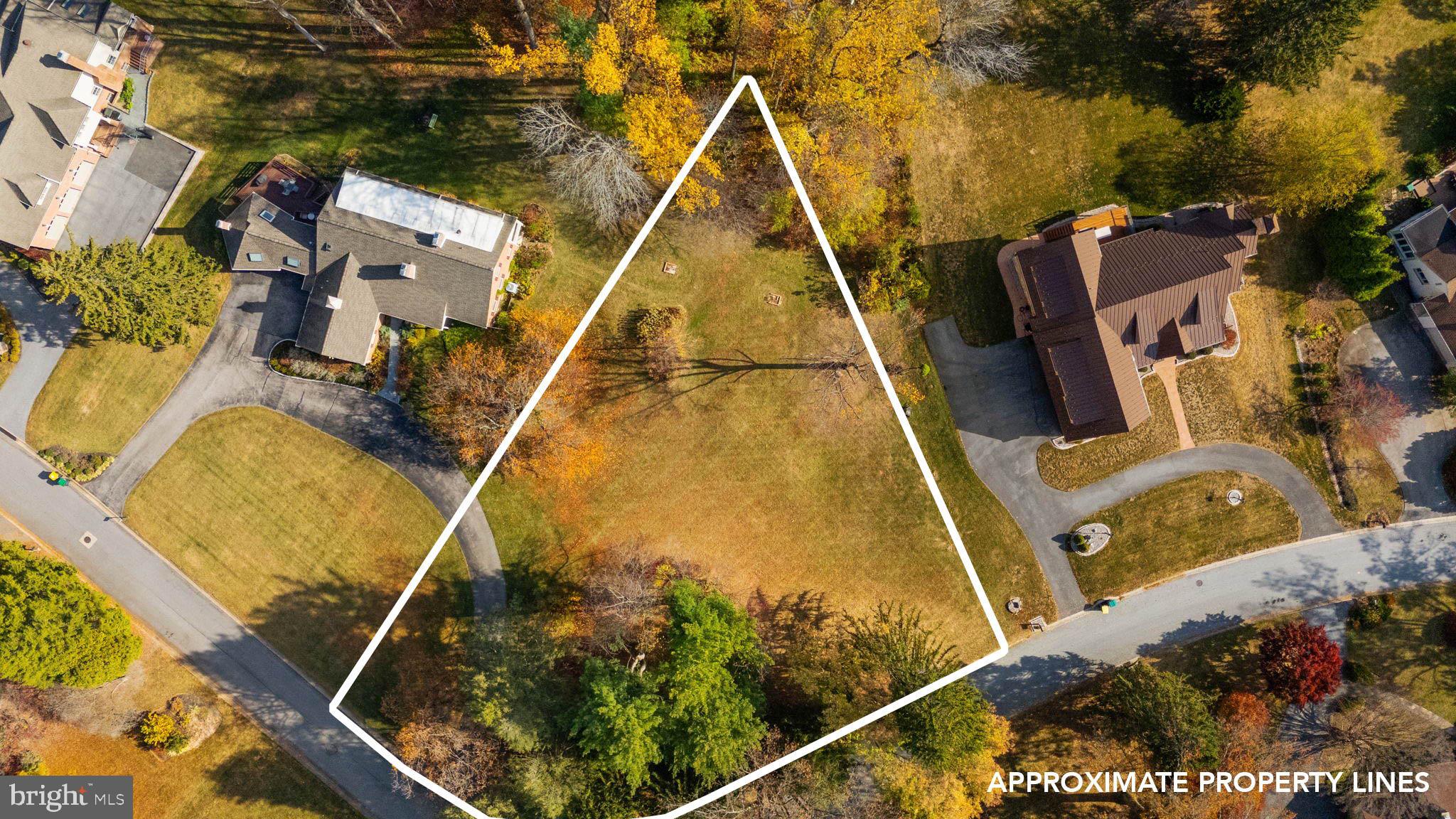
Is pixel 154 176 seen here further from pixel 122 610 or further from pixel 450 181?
pixel 122 610

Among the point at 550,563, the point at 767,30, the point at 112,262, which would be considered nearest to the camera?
the point at 112,262

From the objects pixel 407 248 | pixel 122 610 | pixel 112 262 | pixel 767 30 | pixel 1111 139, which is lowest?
pixel 122 610

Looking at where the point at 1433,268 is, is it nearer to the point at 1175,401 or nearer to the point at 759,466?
the point at 1175,401

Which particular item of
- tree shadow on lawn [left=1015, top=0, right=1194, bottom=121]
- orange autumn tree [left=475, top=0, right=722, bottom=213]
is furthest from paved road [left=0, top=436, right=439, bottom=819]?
tree shadow on lawn [left=1015, top=0, right=1194, bottom=121]

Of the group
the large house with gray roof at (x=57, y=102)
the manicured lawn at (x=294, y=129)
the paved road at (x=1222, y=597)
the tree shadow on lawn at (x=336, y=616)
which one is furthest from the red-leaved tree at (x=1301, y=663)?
the large house with gray roof at (x=57, y=102)

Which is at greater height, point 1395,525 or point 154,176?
point 1395,525

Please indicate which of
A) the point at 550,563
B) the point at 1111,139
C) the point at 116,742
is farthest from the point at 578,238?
the point at 116,742
